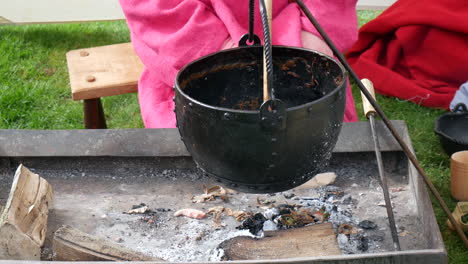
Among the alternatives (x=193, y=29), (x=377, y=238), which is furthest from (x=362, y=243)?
(x=193, y=29)

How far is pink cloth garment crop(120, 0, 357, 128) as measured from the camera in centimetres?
228

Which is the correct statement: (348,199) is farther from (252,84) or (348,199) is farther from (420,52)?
(420,52)

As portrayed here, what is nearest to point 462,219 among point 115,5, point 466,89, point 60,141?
point 466,89

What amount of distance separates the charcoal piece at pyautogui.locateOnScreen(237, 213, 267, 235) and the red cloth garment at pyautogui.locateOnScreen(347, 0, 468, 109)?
1.81 m

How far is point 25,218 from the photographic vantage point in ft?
5.85

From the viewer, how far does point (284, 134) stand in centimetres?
128

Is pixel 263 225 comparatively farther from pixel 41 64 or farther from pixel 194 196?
pixel 41 64

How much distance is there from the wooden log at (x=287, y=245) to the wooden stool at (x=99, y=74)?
1.12 metres

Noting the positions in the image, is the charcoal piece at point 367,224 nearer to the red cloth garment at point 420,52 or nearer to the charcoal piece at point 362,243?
the charcoal piece at point 362,243

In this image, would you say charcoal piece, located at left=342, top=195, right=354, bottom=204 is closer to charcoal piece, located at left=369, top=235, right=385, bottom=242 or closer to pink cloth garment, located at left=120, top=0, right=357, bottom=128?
charcoal piece, located at left=369, top=235, right=385, bottom=242

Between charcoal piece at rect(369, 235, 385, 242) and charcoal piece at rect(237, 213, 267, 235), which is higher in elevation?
charcoal piece at rect(369, 235, 385, 242)

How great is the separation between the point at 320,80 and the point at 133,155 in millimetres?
775

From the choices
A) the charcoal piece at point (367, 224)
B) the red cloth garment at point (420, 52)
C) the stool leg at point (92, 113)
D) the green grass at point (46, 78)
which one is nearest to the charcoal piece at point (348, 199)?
the charcoal piece at point (367, 224)

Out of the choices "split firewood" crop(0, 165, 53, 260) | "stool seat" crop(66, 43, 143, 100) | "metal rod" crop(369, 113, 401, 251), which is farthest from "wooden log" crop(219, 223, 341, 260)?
"stool seat" crop(66, 43, 143, 100)
